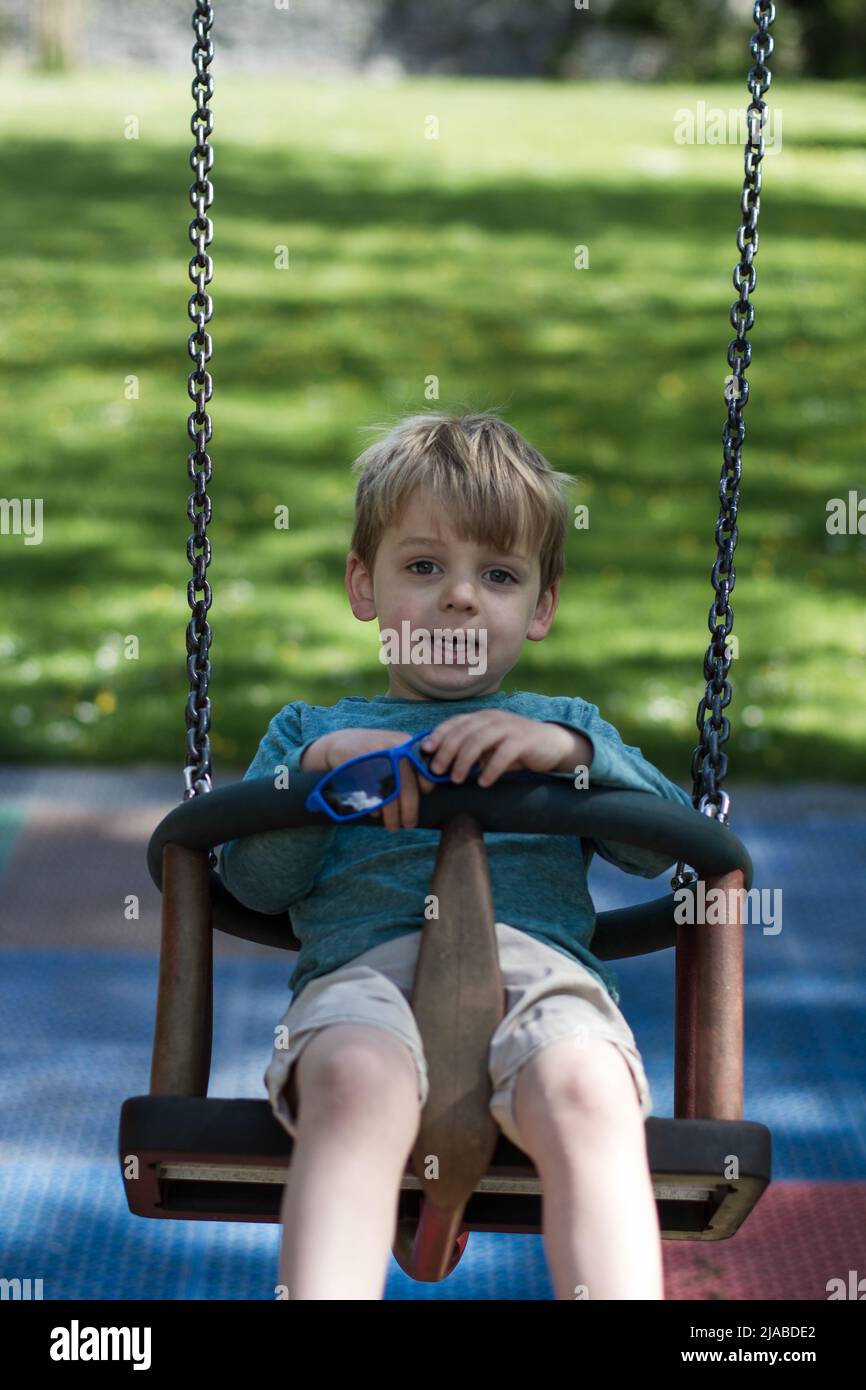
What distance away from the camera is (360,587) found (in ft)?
8.89

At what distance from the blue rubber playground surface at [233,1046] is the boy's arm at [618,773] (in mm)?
1082

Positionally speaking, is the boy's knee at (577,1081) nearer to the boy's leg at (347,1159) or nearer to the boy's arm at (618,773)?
the boy's leg at (347,1159)

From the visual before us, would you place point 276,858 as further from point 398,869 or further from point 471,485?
point 471,485

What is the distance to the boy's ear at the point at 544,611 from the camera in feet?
8.95

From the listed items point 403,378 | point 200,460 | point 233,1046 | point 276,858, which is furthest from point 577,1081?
point 403,378

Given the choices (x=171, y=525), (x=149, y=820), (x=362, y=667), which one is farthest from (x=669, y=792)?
(x=171, y=525)

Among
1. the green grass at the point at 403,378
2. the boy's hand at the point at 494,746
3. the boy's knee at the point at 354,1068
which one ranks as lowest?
the boy's knee at the point at 354,1068

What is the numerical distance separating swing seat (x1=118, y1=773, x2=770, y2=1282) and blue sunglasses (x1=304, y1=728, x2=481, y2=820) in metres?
0.03

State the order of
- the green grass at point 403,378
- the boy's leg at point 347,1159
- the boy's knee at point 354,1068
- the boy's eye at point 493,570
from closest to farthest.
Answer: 1. the boy's leg at point 347,1159
2. the boy's knee at point 354,1068
3. the boy's eye at point 493,570
4. the green grass at point 403,378

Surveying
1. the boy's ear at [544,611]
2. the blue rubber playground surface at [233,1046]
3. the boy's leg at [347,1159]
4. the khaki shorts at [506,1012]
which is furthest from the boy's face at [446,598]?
the blue rubber playground surface at [233,1046]

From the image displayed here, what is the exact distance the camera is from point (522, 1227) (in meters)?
2.38

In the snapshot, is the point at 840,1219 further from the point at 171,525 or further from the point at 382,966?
the point at 171,525

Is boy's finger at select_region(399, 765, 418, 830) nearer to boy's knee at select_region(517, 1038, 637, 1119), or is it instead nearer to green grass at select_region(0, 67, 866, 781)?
boy's knee at select_region(517, 1038, 637, 1119)

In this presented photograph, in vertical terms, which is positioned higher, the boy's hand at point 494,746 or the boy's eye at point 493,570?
the boy's eye at point 493,570
